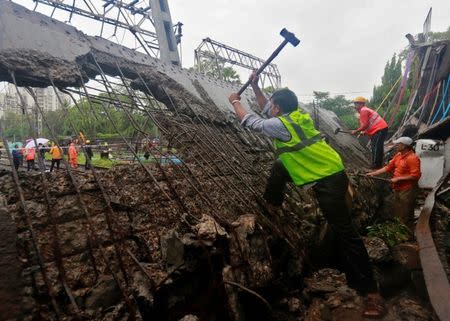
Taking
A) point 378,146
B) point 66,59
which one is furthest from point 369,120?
point 66,59

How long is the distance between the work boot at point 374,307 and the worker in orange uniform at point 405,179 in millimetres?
2152

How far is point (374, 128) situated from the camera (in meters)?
5.86

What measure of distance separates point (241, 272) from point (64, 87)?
86.8 inches

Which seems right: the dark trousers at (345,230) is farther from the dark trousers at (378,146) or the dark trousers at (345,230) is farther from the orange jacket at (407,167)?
the dark trousers at (378,146)

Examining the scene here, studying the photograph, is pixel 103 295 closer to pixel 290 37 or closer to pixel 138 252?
pixel 138 252

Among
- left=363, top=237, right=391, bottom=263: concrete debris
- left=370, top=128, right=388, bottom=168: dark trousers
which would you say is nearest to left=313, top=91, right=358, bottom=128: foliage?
left=370, top=128, right=388, bottom=168: dark trousers

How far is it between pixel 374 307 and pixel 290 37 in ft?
8.72

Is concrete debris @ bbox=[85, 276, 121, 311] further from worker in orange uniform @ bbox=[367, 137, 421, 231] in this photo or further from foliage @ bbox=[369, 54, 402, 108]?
foliage @ bbox=[369, 54, 402, 108]

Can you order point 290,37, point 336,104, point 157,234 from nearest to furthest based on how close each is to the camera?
point 157,234 → point 290,37 → point 336,104

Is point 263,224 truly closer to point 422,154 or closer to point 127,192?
point 127,192

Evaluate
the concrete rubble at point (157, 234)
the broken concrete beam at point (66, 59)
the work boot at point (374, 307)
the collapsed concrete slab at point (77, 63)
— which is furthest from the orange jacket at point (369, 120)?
the work boot at point (374, 307)

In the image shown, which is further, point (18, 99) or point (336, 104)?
point (336, 104)

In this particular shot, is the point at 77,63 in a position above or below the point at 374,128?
above

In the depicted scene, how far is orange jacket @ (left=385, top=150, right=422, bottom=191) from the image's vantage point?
424 centimetres
